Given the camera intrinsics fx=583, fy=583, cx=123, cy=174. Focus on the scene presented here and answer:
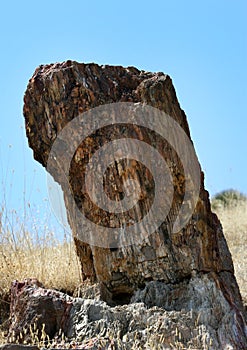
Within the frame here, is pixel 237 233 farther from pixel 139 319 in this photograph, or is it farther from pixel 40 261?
pixel 139 319

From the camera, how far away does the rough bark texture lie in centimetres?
464

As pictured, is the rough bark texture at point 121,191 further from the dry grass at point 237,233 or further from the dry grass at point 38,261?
the dry grass at point 237,233

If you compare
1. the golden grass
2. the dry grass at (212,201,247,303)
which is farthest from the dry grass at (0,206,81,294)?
the dry grass at (212,201,247,303)

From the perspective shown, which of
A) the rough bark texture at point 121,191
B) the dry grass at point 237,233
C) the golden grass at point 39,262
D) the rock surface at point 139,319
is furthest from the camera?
the dry grass at point 237,233

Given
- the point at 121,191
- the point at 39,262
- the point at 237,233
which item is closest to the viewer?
the point at 121,191

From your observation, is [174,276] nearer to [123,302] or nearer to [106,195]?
[123,302]

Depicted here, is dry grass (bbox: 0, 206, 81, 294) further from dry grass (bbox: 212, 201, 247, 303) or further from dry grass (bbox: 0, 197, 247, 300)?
dry grass (bbox: 212, 201, 247, 303)

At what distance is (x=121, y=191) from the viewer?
4.73 m

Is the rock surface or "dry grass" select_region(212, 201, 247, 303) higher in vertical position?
"dry grass" select_region(212, 201, 247, 303)

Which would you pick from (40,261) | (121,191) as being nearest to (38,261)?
(40,261)

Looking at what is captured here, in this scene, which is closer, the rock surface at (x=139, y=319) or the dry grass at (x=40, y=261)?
the rock surface at (x=139, y=319)

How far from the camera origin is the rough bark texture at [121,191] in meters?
4.64

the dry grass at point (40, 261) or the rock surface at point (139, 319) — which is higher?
the dry grass at point (40, 261)

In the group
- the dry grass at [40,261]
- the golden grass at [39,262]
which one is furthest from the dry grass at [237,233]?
the golden grass at [39,262]
